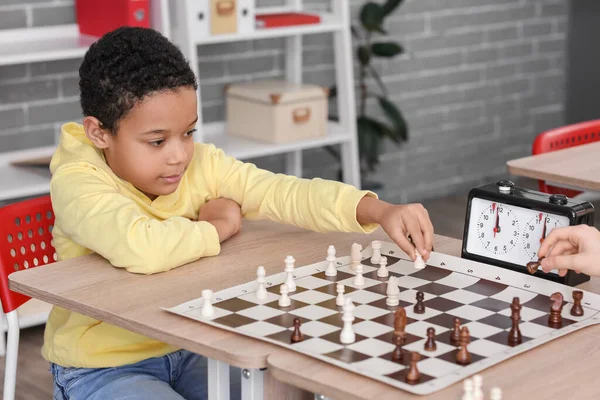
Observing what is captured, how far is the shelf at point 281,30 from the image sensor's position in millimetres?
3773

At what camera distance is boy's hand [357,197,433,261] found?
175 centimetres

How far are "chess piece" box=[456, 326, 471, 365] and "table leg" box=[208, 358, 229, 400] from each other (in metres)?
0.37

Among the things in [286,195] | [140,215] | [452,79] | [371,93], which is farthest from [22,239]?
[452,79]

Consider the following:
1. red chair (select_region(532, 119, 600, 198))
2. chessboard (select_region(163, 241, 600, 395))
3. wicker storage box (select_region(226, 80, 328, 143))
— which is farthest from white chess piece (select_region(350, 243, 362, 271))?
wicker storage box (select_region(226, 80, 328, 143))

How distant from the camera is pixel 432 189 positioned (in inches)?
206

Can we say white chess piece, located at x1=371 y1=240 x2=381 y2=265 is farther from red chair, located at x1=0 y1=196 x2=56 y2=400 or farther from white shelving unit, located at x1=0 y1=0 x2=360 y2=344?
white shelving unit, located at x1=0 y1=0 x2=360 y2=344

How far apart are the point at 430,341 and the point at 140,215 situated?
0.65 metres

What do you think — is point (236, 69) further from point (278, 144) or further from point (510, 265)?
point (510, 265)

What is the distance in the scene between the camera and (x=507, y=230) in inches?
67.7

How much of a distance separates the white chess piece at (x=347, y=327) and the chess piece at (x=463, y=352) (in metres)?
0.15

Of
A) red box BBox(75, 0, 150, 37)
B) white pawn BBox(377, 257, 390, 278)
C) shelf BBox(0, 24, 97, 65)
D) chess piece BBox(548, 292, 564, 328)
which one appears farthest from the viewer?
red box BBox(75, 0, 150, 37)

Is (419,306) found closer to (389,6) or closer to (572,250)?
(572,250)

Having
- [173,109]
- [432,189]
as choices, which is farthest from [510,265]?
[432,189]

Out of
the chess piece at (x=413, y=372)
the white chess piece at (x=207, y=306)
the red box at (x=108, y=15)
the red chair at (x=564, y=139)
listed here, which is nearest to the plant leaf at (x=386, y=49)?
the red box at (x=108, y=15)
